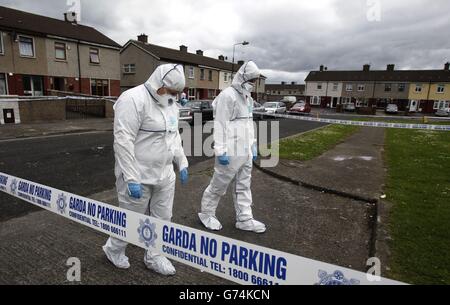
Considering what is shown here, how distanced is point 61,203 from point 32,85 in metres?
22.9

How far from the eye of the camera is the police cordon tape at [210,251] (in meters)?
2.08

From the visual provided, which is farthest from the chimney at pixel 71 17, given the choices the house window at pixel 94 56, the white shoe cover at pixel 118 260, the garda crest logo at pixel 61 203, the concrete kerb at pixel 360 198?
the white shoe cover at pixel 118 260

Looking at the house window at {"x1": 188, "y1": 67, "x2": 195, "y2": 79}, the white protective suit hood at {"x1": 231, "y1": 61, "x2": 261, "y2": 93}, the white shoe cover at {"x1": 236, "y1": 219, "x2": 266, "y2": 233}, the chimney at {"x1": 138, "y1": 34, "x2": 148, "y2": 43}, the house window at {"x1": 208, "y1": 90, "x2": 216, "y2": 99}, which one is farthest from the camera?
the house window at {"x1": 208, "y1": 90, "x2": 216, "y2": 99}

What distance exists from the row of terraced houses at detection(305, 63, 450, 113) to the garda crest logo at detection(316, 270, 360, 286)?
62771 mm

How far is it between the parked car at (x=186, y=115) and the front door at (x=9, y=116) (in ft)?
27.4

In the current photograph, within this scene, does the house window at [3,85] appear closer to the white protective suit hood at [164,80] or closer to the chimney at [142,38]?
the chimney at [142,38]

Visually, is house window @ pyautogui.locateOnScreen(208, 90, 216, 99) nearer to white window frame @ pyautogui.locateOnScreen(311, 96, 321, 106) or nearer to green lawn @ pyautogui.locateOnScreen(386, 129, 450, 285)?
white window frame @ pyautogui.locateOnScreen(311, 96, 321, 106)

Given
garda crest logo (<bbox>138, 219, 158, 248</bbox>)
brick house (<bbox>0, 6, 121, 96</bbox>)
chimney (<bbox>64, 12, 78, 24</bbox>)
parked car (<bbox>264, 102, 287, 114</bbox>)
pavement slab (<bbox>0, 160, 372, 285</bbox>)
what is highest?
chimney (<bbox>64, 12, 78, 24</bbox>)

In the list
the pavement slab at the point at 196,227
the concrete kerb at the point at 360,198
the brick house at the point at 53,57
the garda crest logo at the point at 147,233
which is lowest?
the pavement slab at the point at 196,227

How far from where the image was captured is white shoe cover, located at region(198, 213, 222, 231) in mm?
4215

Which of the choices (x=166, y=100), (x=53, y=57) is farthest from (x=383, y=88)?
(x=166, y=100)

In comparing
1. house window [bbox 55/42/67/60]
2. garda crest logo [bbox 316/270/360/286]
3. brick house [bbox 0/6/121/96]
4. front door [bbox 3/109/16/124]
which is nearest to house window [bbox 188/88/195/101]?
brick house [bbox 0/6/121/96]

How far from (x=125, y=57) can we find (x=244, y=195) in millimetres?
36853
